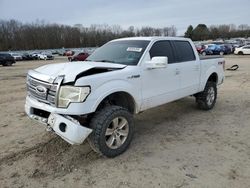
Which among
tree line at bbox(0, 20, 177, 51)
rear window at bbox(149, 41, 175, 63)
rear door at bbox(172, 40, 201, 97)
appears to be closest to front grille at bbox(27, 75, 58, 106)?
rear window at bbox(149, 41, 175, 63)

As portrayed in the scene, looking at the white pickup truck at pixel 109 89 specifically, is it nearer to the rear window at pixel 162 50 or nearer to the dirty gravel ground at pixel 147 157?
the rear window at pixel 162 50

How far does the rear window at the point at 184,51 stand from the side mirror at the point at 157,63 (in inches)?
48.6

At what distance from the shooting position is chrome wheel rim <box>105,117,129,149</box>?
3.90m

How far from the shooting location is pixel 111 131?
3.92 meters

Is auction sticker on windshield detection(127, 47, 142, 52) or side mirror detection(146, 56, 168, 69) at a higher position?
auction sticker on windshield detection(127, 47, 142, 52)

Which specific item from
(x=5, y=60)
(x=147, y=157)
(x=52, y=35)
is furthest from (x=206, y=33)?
(x=147, y=157)

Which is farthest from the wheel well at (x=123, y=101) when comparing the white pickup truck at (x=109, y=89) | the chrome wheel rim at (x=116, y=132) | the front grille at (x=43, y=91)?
the front grille at (x=43, y=91)

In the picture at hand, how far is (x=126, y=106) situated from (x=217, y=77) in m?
3.51

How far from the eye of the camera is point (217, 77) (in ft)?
22.6

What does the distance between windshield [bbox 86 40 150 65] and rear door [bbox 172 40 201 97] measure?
1.01 m

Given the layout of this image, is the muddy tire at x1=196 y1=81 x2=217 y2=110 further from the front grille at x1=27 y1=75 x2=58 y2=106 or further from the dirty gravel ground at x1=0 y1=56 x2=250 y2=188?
the front grille at x1=27 y1=75 x2=58 y2=106

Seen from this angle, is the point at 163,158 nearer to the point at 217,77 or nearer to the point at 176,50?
the point at 176,50

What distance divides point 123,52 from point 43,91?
1.75 meters

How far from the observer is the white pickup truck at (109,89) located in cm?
352
